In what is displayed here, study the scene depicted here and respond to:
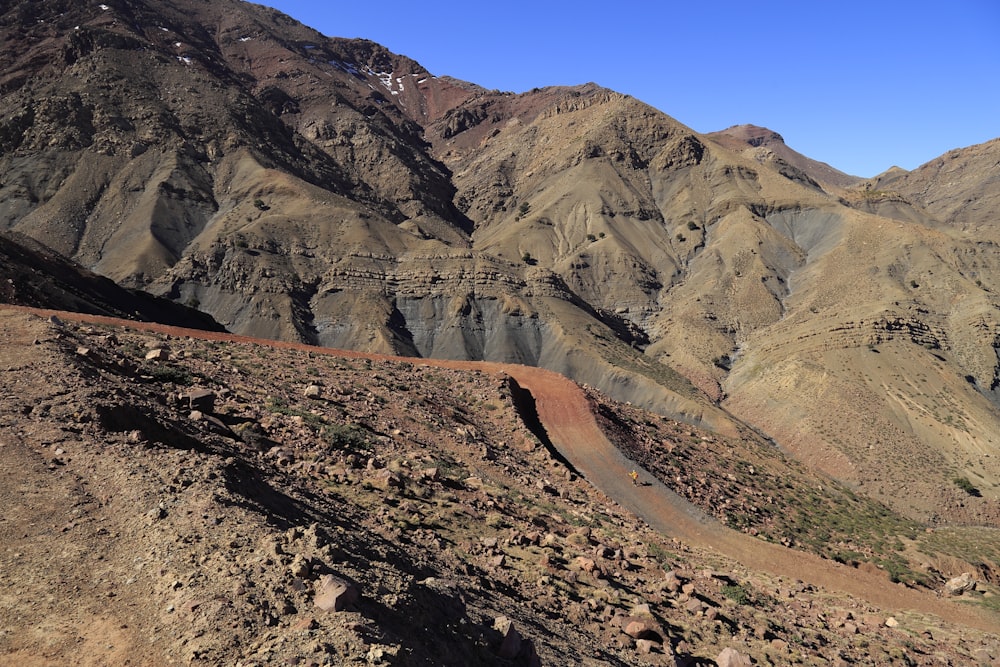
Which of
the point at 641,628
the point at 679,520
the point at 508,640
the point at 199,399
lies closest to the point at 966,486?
the point at 679,520

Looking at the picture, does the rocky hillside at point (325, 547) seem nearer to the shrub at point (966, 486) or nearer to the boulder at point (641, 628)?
the boulder at point (641, 628)

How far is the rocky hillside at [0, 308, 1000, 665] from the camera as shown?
731 centimetres

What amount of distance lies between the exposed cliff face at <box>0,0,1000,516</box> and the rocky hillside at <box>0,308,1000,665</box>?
34.9m

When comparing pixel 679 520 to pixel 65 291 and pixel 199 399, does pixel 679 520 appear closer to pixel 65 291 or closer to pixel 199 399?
pixel 199 399

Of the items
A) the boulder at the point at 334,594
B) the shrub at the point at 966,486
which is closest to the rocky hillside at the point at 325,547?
the boulder at the point at 334,594

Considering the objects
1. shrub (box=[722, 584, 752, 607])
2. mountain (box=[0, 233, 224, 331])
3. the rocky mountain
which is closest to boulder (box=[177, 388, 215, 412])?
shrub (box=[722, 584, 752, 607])

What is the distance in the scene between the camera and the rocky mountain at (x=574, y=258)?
58.0 meters

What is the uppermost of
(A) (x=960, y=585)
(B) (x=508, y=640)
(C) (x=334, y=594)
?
(C) (x=334, y=594)

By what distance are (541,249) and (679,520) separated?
8152 cm

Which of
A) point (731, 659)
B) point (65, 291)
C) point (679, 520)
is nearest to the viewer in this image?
point (731, 659)

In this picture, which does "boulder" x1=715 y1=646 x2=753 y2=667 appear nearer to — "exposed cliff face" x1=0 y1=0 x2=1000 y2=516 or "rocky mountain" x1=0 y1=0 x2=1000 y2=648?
"rocky mountain" x1=0 y1=0 x2=1000 y2=648

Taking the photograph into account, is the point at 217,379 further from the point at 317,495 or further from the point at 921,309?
the point at 921,309

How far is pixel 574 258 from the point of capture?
99688mm

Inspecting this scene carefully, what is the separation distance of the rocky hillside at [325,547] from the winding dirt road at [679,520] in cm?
59
